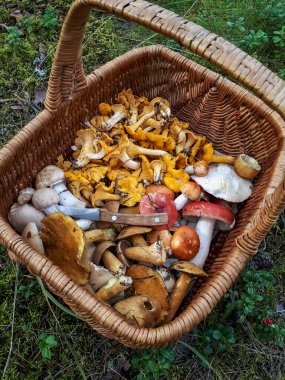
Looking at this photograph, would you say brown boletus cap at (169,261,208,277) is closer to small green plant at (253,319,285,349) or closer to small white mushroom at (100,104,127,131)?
small green plant at (253,319,285,349)

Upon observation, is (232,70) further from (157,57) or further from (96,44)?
(96,44)

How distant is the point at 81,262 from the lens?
176 centimetres

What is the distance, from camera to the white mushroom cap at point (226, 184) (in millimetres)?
2271

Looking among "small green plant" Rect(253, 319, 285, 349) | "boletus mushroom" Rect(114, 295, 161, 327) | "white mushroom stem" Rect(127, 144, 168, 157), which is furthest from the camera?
"white mushroom stem" Rect(127, 144, 168, 157)

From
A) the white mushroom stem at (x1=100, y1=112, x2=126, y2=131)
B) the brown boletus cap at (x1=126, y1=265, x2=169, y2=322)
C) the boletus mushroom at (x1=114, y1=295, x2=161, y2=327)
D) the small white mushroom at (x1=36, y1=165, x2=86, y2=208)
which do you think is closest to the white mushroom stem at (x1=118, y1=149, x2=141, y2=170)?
the white mushroom stem at (x1=100, y1=112, x2=126, y2=131)

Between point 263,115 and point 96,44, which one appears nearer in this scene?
point 263,115

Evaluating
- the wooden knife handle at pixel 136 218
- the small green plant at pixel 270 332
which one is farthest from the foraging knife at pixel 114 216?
the small green plant at pixel 270 332

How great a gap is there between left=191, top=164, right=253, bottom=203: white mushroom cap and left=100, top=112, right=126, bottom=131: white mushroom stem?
0.50 m

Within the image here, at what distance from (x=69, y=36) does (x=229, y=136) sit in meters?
1.02

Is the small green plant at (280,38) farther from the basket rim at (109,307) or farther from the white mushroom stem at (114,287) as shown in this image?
the white mushroom stem at (114,287)

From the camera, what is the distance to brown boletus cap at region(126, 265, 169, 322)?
6.23 feet

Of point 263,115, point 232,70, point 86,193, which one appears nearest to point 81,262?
point 86,193

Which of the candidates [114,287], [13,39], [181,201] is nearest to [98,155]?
[181,201]

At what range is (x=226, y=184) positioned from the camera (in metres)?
2.29
